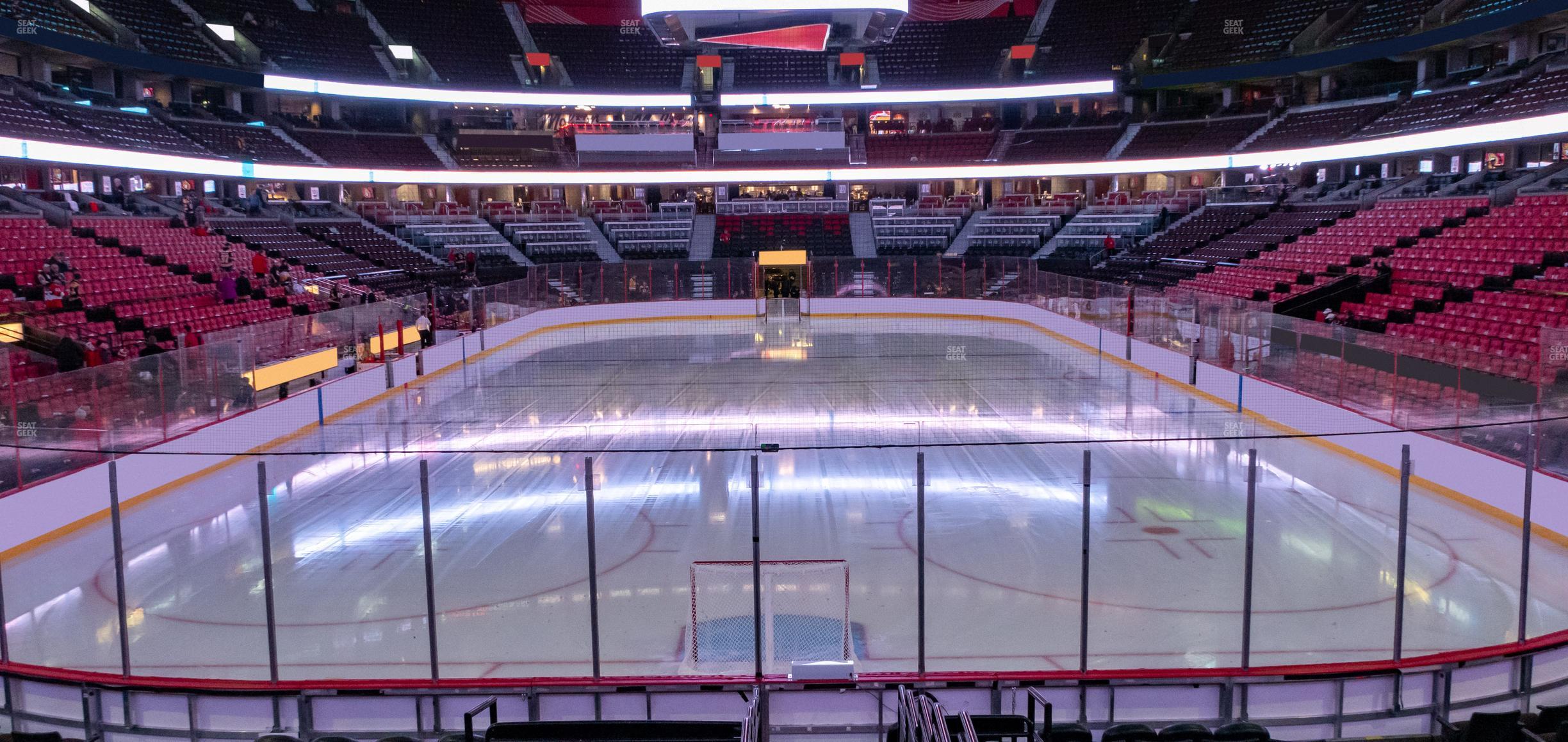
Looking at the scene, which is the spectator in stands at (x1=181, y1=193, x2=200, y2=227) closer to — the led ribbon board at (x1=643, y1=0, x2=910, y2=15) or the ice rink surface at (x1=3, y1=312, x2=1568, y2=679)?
the ice rink surface at (x1=3, y1=312, x2=1568, y2=679)

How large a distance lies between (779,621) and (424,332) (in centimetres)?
1565

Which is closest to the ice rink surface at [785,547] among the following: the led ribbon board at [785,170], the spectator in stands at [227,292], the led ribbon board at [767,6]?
the led ribbon board at [767,6]

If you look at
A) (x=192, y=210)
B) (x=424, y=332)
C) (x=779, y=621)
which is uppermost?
(x=192, y=210)

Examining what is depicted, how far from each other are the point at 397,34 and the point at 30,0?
16.1 m

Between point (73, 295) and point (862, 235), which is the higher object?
point (862, 235)

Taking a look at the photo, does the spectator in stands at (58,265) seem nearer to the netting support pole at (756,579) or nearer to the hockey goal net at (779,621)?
the hockey goal net at (779,621)

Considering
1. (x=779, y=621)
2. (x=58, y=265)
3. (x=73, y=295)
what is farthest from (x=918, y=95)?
(x=779, y=621)

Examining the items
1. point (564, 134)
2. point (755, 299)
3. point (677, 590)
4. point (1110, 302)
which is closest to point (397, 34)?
point (564, 134)

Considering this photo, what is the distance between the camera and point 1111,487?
10.9 meters

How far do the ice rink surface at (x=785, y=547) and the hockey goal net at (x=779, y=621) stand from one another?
19cm

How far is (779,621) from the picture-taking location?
6.48 metres

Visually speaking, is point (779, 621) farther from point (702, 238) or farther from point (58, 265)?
point (702, 238)

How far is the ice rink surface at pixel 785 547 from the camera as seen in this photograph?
22.4ft

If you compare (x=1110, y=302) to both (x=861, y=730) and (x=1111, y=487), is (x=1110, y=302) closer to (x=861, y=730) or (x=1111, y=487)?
(x=1111, y=487)
